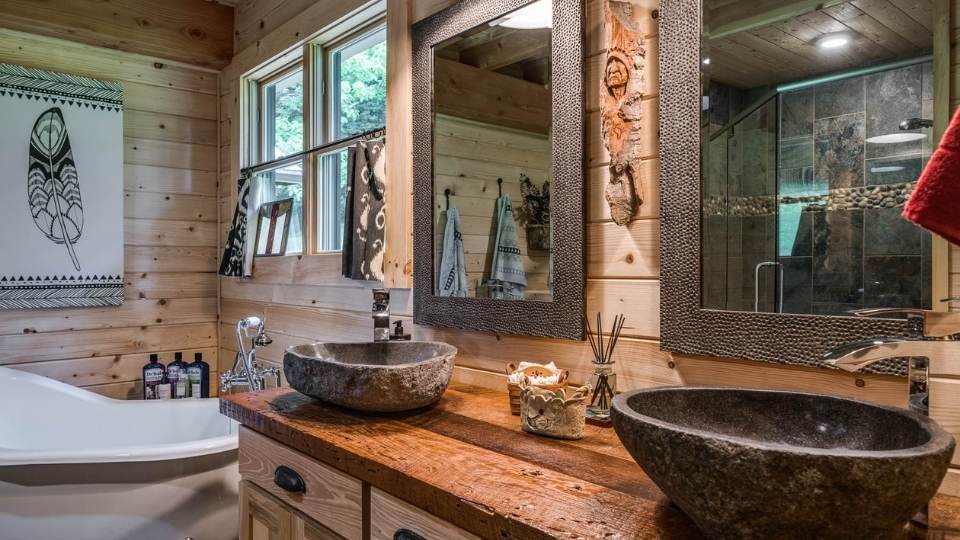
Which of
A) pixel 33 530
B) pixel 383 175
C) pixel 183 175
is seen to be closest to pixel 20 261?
pixel 183 175

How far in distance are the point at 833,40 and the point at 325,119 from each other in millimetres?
1978

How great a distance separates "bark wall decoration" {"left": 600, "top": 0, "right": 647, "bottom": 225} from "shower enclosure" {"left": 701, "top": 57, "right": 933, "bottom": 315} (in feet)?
0.55

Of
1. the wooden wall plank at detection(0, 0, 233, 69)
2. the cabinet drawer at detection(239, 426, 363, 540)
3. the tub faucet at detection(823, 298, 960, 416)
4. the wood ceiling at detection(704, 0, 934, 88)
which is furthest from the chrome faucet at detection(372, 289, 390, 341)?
the wooden wall plank at detection(0, 0, 233, 69)

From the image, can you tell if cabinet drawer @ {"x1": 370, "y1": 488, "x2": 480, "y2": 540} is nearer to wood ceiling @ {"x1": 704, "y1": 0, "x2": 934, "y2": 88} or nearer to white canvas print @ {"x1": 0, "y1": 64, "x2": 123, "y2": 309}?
wood ceiling @ {"x1": 704, "y1": 0, "x2": 934, "y2": 88}

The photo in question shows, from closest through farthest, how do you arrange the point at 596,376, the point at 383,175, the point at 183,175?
1. the point at 596,376
2. the point at 383,175
3. the point at 183,175

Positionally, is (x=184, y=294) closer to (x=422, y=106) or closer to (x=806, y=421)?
(x=422, y=106)

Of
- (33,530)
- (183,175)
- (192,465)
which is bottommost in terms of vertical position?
(33,530)

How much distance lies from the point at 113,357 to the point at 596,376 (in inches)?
104

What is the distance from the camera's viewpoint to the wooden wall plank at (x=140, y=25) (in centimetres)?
277

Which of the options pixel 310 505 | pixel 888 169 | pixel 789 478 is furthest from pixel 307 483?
pixel 888 169

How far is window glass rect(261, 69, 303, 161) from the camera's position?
286cm

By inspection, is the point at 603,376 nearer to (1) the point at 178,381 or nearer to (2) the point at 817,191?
(2) the point at 817,191

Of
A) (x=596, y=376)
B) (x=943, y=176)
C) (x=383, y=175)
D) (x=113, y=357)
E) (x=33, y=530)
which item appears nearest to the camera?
(x=943, y=176)

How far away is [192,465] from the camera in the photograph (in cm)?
180
